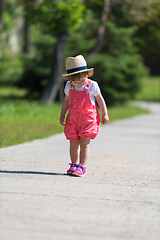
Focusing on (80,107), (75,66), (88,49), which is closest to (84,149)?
(80,107)

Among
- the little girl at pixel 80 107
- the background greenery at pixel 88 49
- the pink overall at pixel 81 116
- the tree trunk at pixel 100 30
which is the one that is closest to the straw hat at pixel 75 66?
the little girl at pixel 80 107

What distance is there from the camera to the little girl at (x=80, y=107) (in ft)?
17.7

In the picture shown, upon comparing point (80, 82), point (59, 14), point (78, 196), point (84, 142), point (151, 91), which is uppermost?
point (59, 14)

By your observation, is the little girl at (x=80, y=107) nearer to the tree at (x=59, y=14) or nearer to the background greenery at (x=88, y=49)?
the background greenery at (x=88, y=49)

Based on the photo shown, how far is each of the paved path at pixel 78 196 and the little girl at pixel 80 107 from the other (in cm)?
38

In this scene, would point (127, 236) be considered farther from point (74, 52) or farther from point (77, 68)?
point (74, 52)

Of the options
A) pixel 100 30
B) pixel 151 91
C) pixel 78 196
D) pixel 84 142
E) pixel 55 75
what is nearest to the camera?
pixel 78 196

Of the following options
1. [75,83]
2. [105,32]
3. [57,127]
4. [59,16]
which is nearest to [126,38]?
[105,32]

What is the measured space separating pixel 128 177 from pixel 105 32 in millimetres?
17878

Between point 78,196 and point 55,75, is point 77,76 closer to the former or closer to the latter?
point 78,196

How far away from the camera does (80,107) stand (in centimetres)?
546

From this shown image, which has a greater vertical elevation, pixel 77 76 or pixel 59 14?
pixel 59 14

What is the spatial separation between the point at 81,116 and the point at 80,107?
115mm

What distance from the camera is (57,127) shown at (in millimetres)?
10969
